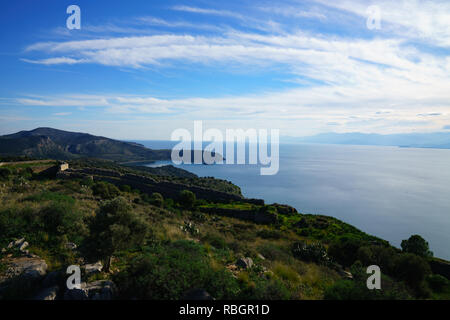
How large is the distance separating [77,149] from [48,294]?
168782mm

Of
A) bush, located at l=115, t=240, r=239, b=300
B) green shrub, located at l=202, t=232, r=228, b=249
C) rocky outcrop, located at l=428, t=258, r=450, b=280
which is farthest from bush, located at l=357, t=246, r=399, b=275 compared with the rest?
bush, located at l=115, t=240, r=239, b=300

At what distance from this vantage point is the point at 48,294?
4344mm

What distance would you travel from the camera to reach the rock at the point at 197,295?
14.1 ft

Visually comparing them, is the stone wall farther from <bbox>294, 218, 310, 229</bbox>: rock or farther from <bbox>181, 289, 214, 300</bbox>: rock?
<bbox>181, 289, 214, 300</bbox>: rock

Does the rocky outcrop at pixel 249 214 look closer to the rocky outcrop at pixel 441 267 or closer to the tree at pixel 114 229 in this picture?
the rocky outcrop at pixel 441 267

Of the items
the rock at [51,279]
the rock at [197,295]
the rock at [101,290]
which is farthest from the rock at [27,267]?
the rock at [197,295]

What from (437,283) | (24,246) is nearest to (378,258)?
(437,283)

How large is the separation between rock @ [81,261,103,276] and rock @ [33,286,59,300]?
0.81m

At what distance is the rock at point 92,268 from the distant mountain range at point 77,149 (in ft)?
406

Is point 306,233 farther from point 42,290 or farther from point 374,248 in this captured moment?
point 42,290

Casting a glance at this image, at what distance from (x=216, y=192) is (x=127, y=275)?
2761cm

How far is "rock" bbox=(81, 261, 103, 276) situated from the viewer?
539 centimetres

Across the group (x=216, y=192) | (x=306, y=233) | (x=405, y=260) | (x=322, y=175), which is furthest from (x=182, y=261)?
(x=322, y=175)

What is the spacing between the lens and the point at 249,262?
7363 mm
